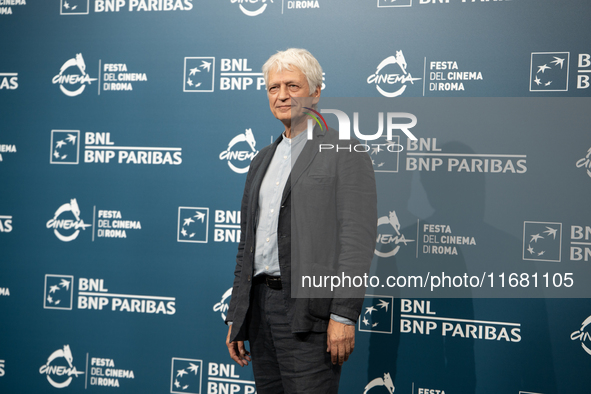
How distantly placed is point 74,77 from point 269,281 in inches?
76.2

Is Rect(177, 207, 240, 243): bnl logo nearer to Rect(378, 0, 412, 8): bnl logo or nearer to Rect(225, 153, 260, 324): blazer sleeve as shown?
Rect(225, 153, 260, 324): blazer sleeve

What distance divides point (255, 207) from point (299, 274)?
31 centimetres

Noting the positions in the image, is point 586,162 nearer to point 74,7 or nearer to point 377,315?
point 377,315

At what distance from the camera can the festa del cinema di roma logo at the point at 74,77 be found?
2730 mm

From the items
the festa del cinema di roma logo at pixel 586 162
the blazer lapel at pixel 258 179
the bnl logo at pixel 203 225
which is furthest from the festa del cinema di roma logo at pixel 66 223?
the festa del cinema di roma logo at pixel 586 162

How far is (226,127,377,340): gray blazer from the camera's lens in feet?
4.89

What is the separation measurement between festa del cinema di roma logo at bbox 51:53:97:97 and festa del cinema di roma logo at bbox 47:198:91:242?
0.64 metres

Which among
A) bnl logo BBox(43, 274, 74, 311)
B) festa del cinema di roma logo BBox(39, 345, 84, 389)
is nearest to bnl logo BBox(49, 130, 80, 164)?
bnl logo BBox(43, 274, 74, 311)

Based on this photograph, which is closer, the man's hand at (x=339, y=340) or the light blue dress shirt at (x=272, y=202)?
the man's hand at (x=339, y=340)

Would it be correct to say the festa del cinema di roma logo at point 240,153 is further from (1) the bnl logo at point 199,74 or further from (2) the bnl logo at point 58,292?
(2) the bnl logo at point 58,292

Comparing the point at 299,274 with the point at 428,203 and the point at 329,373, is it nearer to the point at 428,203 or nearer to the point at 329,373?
the point at 329,373

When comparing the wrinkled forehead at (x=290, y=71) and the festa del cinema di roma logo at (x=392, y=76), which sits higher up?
the festa del cinema di roma logo at (x=392, y=76)

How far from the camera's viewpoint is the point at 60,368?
274 cm

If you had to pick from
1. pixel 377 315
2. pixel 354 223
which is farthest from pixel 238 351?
pixel 377 315
